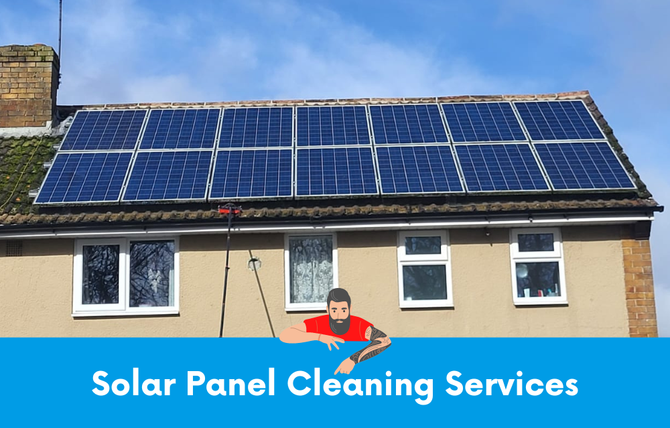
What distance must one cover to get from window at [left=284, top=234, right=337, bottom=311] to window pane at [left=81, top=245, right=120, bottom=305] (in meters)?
2.83

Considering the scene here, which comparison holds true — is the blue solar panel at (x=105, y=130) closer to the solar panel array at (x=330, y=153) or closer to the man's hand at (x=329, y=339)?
the solar panel array at (x=330, y=153)

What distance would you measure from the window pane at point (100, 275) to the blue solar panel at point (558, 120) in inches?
306

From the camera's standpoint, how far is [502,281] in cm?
1237

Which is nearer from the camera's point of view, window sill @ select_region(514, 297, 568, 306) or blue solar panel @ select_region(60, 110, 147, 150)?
window sill @ select_region(514, 297, 568, 306)

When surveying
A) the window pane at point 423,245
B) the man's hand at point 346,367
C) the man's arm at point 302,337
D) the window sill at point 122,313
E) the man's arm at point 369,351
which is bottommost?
the man's hand at point 346,367

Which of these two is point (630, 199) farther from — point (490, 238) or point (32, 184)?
point (32, 184)

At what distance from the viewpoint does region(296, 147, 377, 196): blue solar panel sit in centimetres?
1263

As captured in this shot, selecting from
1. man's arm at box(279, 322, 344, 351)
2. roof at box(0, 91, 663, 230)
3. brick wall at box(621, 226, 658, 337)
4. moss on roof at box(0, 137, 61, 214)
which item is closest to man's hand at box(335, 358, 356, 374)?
man's arm at box(279, 322, 344, 351)

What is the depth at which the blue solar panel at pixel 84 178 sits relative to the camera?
1262 centimetres

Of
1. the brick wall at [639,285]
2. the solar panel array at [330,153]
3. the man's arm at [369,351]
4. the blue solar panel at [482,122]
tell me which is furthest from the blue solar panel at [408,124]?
the man's arm at [369,351]

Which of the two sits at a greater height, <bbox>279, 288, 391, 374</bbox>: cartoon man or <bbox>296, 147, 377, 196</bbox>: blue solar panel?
<bbox>296, 147, 377, 196</bbox>: blue solar panel

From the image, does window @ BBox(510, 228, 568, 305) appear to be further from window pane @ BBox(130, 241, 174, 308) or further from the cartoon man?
window pane @ BBox(130, 241, 174, 308)

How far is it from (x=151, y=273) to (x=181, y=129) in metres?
3.36

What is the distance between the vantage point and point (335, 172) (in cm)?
1311
